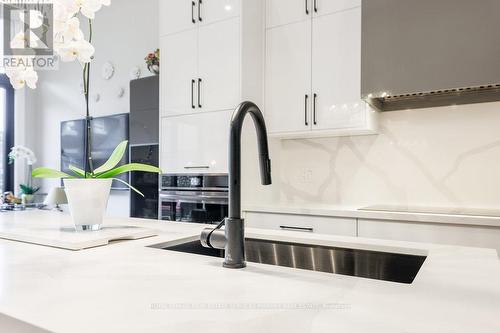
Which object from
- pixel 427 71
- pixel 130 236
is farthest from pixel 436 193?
pixel 130 236

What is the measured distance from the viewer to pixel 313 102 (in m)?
2.51

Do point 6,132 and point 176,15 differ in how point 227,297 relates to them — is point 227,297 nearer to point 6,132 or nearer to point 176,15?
point 176,15

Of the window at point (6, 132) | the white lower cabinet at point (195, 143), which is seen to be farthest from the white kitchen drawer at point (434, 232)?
the window at point (6, 132)

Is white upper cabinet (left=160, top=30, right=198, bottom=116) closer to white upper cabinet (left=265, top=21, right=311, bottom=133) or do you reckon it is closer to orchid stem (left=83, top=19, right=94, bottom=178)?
white upper cabinet (left=265, top=21, right=311, bottom=133)

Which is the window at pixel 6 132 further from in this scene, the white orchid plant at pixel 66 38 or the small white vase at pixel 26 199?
the white orchid plant at pixel 66 38

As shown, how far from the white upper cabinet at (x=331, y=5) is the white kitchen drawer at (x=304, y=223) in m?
1.38

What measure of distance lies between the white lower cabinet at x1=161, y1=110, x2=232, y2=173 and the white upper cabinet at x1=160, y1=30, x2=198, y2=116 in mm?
100

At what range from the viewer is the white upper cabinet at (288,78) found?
2572 mm

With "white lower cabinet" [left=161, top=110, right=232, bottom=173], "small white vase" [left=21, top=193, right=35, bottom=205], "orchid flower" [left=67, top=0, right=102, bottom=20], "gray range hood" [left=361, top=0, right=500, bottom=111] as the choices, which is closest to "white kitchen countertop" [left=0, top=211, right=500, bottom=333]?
"orchid flower" [left=67, top=0, right=102, bottom=20]

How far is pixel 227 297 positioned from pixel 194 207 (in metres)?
2.15

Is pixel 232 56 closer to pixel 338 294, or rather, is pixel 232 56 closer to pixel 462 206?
pixel 462 206

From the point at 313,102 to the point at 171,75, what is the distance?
1186 mm

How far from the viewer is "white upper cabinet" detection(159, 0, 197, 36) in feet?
9.28

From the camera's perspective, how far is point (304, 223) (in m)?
2.25
